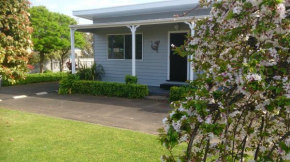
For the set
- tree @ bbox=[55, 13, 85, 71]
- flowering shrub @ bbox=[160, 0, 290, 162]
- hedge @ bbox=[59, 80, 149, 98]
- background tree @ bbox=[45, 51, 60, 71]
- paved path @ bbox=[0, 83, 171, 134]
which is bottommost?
paved path @ bbox=[0, 83, 171, 134]

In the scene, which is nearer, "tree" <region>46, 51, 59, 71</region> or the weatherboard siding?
the weatherboard siding

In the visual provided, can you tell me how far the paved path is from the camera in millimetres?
6371

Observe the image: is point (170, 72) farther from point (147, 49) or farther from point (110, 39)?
point (110, 39)

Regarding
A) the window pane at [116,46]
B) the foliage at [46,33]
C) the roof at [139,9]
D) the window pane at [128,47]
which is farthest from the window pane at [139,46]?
the foliage at [46,33]

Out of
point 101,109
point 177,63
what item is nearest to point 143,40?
point 177,63

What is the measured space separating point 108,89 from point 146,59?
8.87ft

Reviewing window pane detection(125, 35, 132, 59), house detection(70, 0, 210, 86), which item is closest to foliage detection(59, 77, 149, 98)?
house detection(70, 0, 210, 86)

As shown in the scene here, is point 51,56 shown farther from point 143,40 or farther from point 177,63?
point 177,63

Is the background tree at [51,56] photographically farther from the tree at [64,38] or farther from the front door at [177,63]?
the front door at [177,63]

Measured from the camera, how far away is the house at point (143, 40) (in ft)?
35.7

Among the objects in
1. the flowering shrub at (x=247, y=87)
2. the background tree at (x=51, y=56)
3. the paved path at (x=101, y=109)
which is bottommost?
the paved path at (x=101, y=109)

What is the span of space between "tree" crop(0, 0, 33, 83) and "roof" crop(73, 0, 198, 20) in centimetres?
643

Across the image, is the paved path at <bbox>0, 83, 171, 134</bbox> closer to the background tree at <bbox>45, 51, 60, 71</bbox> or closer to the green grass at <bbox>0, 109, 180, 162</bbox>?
the green grass at <bbox>0, 109, 180, 162</bbox>

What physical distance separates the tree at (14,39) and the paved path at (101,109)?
82.6 inches
